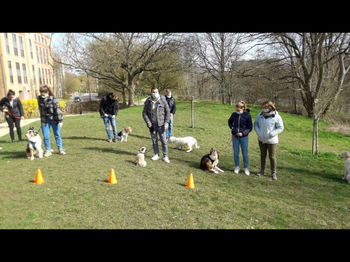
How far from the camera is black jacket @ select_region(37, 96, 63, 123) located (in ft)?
21.5

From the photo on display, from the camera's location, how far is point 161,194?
4820mm

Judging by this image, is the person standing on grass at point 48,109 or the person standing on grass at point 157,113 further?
the person standing on grass at point 48,109

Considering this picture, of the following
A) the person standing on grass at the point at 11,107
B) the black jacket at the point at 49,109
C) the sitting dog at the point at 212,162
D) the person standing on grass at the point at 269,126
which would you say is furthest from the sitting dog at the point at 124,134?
the person standing on grass at the point at 269,126

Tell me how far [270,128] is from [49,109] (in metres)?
6.32

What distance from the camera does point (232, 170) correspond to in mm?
6805

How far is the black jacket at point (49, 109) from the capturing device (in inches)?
257

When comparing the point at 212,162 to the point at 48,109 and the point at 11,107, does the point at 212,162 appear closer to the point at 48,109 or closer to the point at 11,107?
the point at 48,109

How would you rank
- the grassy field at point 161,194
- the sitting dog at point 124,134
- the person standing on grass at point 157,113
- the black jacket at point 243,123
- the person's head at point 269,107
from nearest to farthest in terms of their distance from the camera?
the grassy field at point 161,194
the person's head at point 269,107
the black jacket at point 243,123
the person standing on grass at point 157,113
the sitting dog at point 124,134

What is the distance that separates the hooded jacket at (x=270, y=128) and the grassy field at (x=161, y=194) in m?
1.21

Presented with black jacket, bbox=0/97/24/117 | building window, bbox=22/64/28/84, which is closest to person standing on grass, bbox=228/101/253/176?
black jacket, bbox=0/97/24/117

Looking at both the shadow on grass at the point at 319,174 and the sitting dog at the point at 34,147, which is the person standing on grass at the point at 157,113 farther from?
the shadow on grass at the point at 319,174

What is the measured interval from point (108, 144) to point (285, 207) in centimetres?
661

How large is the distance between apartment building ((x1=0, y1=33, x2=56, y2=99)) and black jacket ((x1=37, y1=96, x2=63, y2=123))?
22849 mm
